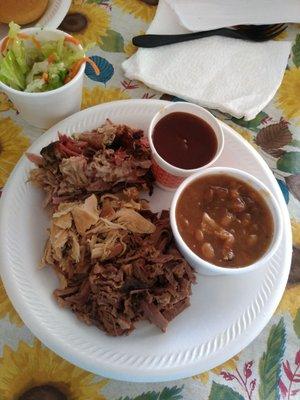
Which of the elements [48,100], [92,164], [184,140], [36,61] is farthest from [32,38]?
[184,140]

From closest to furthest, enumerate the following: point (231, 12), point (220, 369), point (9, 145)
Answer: point (220, 369) → point (9, 145) → point (231, 12)

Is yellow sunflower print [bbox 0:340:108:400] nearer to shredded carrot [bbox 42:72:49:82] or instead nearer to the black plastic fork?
shredded carrot [bbox 42:72:49:82]

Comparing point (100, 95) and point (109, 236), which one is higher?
point (100, 95)

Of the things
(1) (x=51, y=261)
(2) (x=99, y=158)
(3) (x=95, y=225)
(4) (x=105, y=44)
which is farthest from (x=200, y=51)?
(1) (x=51, y=261)

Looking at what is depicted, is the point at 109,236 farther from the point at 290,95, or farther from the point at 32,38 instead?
the point at 290,95

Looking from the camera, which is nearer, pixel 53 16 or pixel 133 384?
pixel 133 384

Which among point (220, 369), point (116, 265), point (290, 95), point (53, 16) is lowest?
point (220, 369)
